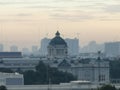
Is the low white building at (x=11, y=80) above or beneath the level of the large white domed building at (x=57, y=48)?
beneath

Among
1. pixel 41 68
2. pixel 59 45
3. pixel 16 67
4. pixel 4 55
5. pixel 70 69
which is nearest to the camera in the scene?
pixel 41 68

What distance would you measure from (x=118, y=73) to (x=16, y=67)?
16.9 m

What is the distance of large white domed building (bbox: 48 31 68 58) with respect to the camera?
411ft

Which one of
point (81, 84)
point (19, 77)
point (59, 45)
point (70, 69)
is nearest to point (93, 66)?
point (70, 69)

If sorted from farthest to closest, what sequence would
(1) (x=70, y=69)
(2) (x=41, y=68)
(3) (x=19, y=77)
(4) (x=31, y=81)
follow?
(1) (x=70, y=69) < (2) (x=41, y=68) < (4) (x=31, y=81) < (3) (x=19, y=77)

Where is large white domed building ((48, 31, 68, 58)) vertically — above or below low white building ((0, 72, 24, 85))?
above

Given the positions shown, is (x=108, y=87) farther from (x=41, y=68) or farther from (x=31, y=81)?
(x=41, y=68)

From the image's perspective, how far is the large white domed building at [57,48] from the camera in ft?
411

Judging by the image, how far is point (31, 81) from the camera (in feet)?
269

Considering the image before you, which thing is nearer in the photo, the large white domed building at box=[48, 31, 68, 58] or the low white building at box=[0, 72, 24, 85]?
the low white building at box=[0, 72, 24, 85]

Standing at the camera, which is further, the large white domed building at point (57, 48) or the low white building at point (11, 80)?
the large white domed building at point (57, 48)

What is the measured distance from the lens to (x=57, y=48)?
124750 mm

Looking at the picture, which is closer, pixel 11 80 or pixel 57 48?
pixel 11 80

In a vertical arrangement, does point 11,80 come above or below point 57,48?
below
